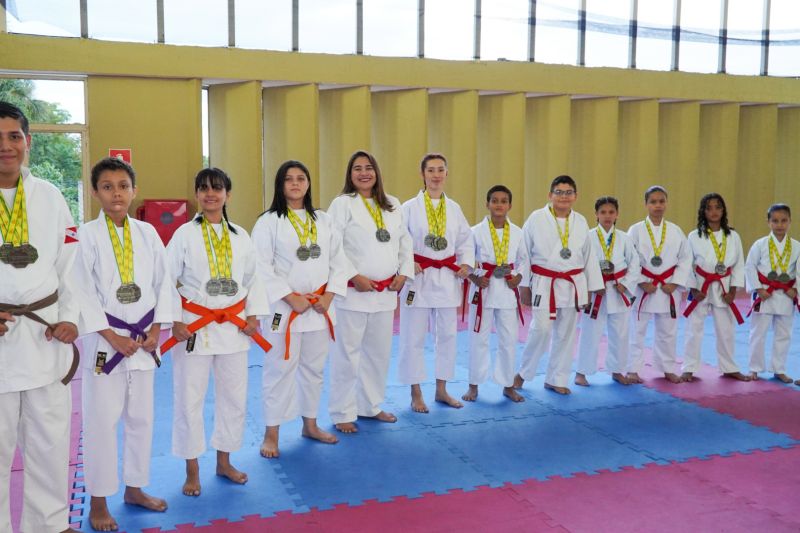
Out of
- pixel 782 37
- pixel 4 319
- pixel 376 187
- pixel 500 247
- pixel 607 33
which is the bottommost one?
pixel 4 319

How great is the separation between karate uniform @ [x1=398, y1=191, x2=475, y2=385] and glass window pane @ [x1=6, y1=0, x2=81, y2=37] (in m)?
5.80

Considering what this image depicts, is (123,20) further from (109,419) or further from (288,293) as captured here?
(109,419)

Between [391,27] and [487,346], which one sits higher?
[391,27]

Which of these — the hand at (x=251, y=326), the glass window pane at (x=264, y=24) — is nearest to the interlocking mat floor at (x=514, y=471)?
the hand at (x=251, y=326)

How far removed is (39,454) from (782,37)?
12.9 metres

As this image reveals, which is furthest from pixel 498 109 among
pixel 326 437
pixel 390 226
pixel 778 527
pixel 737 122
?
pixel 778 527

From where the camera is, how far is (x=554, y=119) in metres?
10.5

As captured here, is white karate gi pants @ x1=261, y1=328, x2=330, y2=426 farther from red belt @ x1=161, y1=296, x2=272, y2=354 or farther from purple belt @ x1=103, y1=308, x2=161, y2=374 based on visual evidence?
purple belt @ x1=103, y1=308, x2=161, y2=374

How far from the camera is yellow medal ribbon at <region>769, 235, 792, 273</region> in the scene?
5.88 meters

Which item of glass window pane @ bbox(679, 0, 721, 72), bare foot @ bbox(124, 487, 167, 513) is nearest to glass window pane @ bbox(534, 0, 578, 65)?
glass window pane @ bbox(679, 0, 721, 72)

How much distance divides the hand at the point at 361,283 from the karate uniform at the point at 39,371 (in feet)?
6.03

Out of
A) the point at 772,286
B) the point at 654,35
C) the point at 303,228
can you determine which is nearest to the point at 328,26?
the point at 654,35

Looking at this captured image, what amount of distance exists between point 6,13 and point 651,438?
27.8 ft

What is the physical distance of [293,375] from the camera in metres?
4.07
